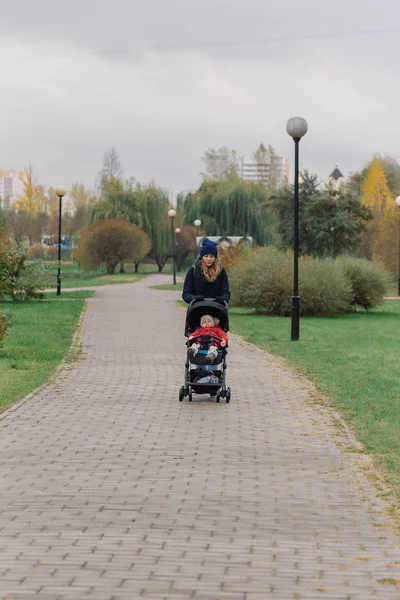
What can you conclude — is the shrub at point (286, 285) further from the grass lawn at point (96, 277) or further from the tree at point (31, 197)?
the tree at point (31, 197)

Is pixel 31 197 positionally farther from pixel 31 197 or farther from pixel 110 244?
pixel 110 244

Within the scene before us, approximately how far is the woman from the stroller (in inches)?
5.2

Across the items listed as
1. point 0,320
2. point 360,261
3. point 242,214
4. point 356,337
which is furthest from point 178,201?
point 0,320

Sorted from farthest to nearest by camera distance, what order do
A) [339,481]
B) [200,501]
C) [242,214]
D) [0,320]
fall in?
[242,214]
[0,320]
[339,481]
[200,501]

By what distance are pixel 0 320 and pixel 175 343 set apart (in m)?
4.36

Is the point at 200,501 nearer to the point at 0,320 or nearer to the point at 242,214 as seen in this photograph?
the point at 0,320

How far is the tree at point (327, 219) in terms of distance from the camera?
45.0 metres

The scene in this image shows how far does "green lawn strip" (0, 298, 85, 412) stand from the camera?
12.0m

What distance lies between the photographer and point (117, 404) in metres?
10.4

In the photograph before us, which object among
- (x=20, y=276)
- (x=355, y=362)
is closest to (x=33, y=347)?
(x=355, y=362)

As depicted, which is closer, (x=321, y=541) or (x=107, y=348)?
(x=321, y=541)

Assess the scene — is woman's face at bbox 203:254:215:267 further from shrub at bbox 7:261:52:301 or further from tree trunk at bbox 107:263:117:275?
tree trunk at bbox 107:263:117:275

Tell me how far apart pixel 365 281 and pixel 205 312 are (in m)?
22.0

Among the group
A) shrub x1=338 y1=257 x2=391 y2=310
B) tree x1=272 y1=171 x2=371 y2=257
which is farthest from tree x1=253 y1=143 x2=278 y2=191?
shrub x1=338 y1=257 x2=391 y2=310
